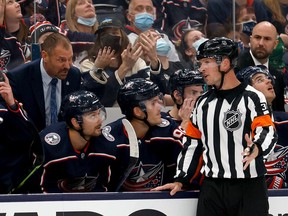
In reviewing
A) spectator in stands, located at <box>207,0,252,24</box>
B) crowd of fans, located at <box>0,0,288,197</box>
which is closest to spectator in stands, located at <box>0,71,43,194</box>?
crowd of fans, located at <box>0,0,288,197</box>

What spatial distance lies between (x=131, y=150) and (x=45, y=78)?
1.08 metres

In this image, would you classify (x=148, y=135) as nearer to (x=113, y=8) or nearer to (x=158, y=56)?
(x=158, y=56)

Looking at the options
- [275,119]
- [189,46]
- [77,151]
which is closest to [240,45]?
[189,46]

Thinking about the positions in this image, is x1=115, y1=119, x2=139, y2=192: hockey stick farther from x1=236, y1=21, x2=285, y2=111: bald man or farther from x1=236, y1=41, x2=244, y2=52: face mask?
x1=236, y1=41, x2=244, y2=52: face mask

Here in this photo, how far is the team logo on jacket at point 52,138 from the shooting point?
5363 mm

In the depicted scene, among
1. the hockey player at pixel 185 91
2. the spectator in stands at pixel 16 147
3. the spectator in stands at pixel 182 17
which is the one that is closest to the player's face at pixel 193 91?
the hockey player at pixel 185 91

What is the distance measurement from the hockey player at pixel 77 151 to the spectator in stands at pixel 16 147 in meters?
0.08

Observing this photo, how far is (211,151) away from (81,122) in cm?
93

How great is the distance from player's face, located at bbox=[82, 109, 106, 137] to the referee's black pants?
87cm

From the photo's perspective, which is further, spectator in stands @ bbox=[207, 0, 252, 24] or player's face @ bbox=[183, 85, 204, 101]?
spectator in stands @ bbox=[207, 0, 252, 24]

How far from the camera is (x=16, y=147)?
542 cm

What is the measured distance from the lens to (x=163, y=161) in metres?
5.69

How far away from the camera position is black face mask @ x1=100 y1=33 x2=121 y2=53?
22.2ft

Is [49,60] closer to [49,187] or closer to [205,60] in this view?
[49,187]
